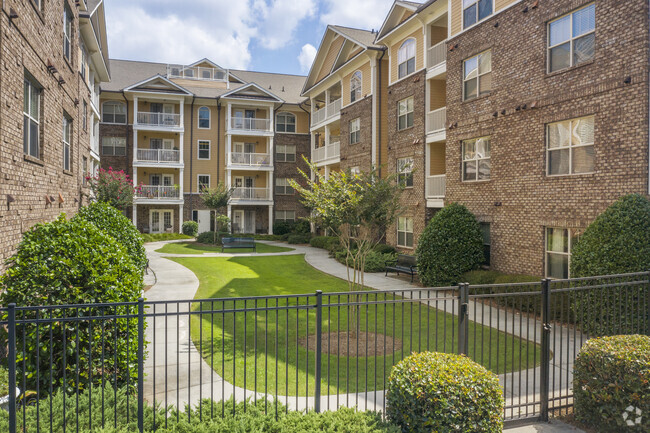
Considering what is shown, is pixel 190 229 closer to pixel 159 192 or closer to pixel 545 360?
pixel 159 192

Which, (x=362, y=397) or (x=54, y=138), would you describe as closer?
(x=362, y=397)

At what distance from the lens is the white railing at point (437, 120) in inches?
776

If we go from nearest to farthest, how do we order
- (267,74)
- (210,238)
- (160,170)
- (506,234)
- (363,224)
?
(363,224) < (506,234) < (210,238) < (160,170) < (267,74)

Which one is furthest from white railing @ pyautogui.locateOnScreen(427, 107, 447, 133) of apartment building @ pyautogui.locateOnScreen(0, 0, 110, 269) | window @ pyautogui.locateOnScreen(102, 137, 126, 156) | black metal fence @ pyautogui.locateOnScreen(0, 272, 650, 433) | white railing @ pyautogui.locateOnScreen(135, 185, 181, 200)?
window @ pyautogui.locateOnScreen(102, 137, 126, 156)

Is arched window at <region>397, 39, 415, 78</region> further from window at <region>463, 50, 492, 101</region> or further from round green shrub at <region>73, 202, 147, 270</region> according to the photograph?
round green shrub at <region>73, 202, 147, 270</region>

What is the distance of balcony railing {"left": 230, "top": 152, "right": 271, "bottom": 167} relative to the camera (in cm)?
3897

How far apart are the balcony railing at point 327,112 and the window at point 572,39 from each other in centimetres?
1814

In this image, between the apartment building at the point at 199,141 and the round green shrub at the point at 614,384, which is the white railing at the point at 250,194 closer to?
the apartment building at the point at 199,141

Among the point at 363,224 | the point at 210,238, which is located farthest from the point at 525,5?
the point at 210,238

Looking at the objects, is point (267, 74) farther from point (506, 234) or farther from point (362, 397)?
point (362, 397)

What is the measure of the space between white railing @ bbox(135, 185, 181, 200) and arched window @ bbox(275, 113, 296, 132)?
10.8 metres

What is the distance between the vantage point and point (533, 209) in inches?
561

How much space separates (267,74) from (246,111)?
7.46m

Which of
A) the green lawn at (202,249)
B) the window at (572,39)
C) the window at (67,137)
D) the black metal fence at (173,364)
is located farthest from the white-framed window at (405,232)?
the window at (67,137)
